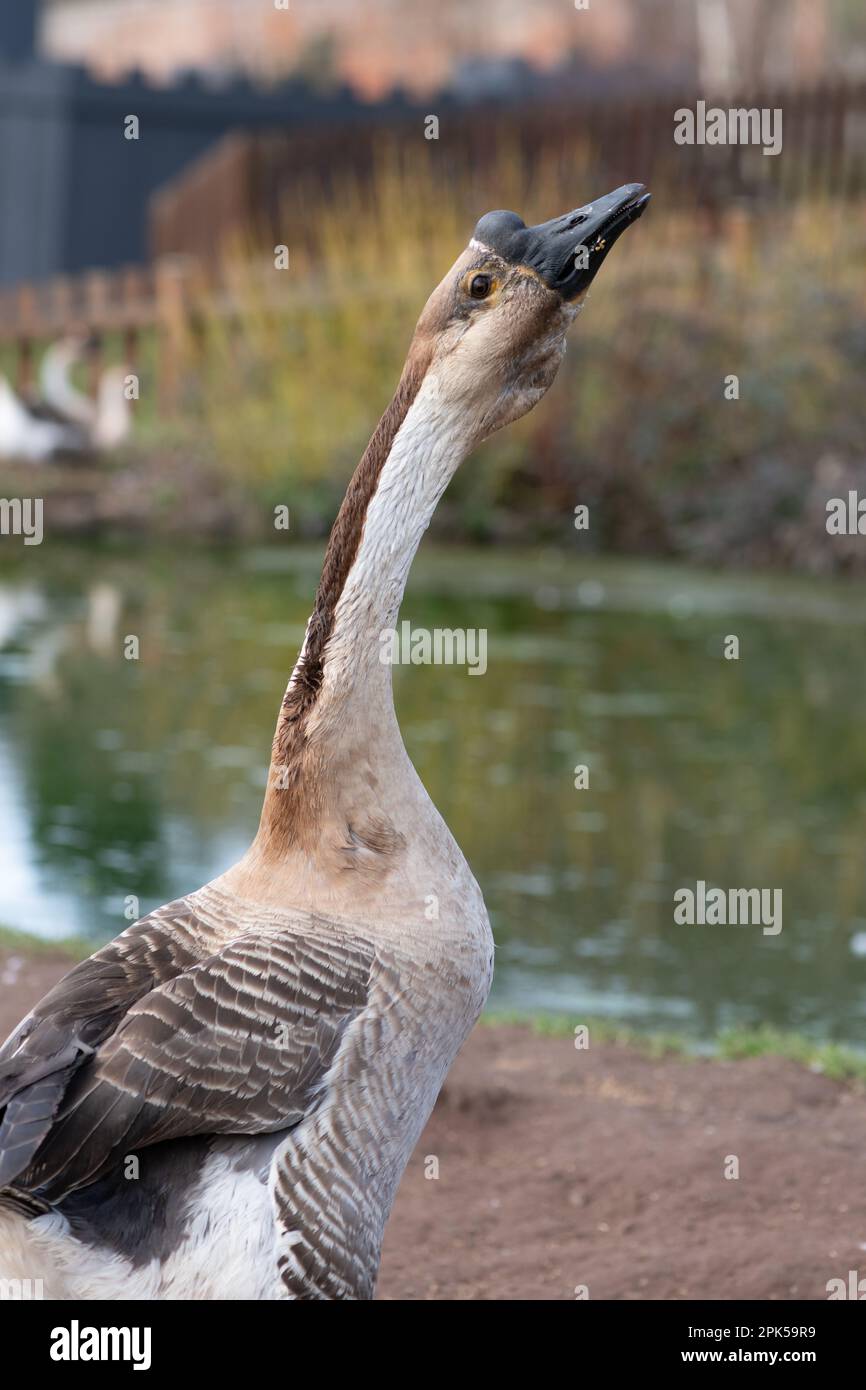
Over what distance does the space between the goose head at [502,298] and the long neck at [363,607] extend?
1.6 inches

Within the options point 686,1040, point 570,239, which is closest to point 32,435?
point 686,1040

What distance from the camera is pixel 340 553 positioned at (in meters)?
2.82

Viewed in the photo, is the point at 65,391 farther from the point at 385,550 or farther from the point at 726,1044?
the point at 385,550

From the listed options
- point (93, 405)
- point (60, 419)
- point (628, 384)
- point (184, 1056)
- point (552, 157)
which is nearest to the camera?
point (184, 1056)

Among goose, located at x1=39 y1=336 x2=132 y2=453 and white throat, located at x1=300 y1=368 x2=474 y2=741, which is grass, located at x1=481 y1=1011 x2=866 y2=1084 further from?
goose, located at x1=39 y1=336 x2=132 y2=453

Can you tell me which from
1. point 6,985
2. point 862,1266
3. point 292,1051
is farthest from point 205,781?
point 292,1051

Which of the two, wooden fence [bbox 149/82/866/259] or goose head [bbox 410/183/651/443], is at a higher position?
wooden fence [bbox 149/82/866/259]

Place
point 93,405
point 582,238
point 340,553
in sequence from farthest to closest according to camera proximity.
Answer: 1. point 93,405
2. point 340,553
3. point 582,238

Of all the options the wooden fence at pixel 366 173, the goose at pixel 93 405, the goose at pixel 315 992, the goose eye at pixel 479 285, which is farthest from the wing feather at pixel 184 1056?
the goose at pixel 93 405

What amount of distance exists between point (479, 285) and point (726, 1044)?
2961 mm

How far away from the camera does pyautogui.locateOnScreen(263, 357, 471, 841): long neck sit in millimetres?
2771

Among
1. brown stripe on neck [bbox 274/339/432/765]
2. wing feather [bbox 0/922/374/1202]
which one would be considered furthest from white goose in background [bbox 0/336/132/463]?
wing feather [bbox 0/922/374/1202]

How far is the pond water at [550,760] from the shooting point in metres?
6.13
